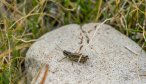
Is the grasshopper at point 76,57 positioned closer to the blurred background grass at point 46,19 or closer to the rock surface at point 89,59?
the rock surface at point 89,59

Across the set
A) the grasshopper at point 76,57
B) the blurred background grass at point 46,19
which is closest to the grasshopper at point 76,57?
the grasshopper at point 76,57

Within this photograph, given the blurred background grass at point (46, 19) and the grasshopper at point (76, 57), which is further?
the blurred background grass at point (46, 19)

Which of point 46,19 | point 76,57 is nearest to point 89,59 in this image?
point 76,57

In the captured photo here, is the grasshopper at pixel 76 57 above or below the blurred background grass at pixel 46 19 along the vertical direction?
below

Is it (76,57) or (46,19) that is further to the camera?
(46,19)

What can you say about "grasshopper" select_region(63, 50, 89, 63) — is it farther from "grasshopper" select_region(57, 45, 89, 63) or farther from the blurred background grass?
the blurred background grass

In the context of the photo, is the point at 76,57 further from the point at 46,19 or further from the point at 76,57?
the point at 46,19

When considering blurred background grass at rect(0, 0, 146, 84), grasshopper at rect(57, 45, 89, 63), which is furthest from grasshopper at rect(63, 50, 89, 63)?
blurred background grass at rect(0, 0, 146, 84)
